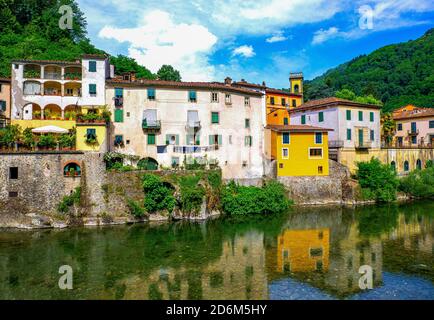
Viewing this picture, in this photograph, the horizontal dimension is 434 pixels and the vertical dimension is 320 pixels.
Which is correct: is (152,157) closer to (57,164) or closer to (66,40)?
(57,164)

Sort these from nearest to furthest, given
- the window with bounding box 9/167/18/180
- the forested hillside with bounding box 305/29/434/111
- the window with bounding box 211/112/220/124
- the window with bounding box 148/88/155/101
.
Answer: the window with bounding box 9/167/18/180, the window with bounding box 148/88/155/101, the window with bounding box 211/112/220/124, the forested hillside with bounding box 305/29/434/111

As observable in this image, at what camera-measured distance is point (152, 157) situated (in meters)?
35.6

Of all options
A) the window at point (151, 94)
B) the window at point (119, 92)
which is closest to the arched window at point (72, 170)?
the window at point (119, 92)

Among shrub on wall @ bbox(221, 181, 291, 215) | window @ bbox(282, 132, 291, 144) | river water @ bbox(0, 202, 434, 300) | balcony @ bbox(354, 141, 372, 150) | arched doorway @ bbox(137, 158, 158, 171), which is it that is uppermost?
window @ bbox(282, 132, 291, 144)

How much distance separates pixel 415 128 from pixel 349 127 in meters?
18.1

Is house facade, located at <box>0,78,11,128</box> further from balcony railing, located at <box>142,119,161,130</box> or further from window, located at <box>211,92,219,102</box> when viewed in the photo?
window, located at <box>211,92,219,102</box>

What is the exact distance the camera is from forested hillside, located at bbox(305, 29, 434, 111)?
252 ft

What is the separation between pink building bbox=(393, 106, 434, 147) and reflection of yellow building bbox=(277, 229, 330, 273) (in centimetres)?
3252

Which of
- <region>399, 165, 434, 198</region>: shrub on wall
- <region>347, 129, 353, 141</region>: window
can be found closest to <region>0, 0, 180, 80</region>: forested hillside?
<region>347, 129, 353, 141</region>: window

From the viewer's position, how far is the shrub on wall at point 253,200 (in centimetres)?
3362

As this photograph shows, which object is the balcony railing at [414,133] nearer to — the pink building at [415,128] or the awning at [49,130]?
the pink building at [415,128]

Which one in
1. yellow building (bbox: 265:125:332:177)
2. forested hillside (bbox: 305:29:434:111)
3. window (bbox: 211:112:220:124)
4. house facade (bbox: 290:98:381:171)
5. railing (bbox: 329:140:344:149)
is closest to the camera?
window (bbox: 211:112:220:124)
